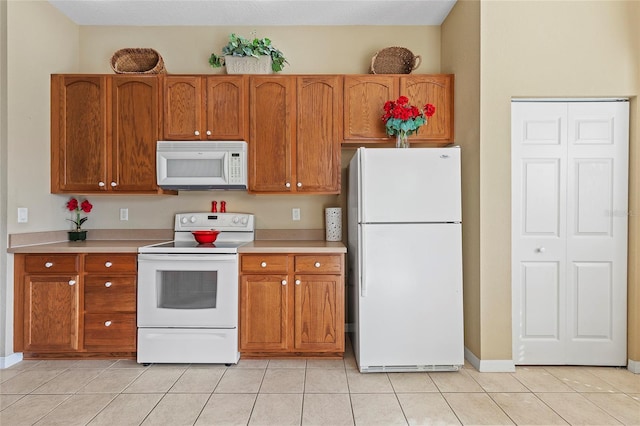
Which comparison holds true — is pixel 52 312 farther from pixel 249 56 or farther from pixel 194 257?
pixel 249 56

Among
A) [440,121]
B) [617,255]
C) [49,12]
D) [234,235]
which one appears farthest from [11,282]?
[617,255]

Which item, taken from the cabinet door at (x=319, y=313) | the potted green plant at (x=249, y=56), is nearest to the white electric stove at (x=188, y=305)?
the cabinet door at (x=319, y=313)

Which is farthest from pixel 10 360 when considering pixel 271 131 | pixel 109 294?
pixel 271 131

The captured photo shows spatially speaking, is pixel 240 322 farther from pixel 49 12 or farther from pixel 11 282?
pixel 49 12

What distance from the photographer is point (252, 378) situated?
2.62 meters

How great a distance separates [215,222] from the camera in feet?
11.2

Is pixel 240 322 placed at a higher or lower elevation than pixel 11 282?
lower

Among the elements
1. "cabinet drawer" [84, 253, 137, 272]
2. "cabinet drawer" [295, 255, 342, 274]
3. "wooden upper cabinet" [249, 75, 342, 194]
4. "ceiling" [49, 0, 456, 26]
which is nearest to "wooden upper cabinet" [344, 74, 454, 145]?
"wooden upper cabinet" [249, 75, 342, 194]

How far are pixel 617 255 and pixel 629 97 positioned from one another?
1.13 metres

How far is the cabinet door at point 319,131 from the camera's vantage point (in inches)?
124

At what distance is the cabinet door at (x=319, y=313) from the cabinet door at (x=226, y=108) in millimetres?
1308

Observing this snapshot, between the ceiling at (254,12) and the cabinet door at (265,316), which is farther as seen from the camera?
the ceiling at (254,12)

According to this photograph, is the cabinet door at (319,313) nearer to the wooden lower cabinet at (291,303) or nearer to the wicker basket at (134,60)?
the wooden lower cabinet at (291,303)

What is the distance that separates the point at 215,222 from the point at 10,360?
176 centimetres
